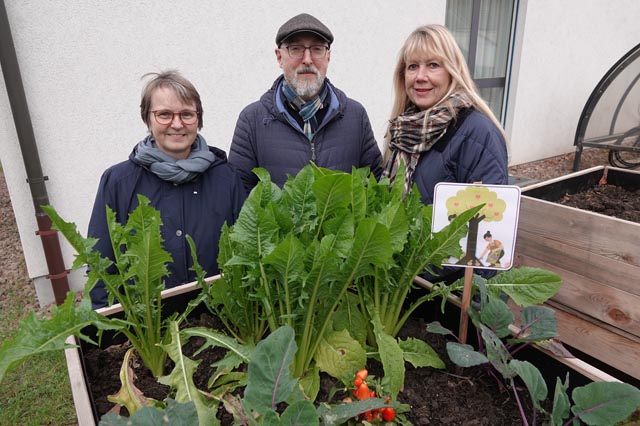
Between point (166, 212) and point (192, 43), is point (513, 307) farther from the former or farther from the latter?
point (192, 43)

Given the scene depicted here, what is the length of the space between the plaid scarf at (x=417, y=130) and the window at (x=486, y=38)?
4606 mm

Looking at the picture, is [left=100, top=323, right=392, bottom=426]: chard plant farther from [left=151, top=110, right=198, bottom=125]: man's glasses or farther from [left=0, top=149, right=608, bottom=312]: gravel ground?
[left=0, top=149, right=608, bottom=312]: gravel ground

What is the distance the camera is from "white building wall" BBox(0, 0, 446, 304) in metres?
3.03

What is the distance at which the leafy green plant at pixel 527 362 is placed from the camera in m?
0.89

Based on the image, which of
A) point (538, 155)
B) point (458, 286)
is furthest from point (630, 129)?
point (458, 286)

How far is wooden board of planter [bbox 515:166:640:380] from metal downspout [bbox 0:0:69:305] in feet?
10.5

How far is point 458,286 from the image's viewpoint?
1.28 m

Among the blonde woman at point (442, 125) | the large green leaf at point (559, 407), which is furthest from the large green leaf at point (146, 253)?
the blonde woman at point (442, 125)

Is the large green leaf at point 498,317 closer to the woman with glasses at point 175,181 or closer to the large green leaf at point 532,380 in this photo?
the large green leaf at point 532,380

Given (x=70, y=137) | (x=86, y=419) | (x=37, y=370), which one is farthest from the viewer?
(x=70, y=137)

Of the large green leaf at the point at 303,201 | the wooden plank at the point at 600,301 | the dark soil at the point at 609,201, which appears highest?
the large green leaf at the point at 303,201

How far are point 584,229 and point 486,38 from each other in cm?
513

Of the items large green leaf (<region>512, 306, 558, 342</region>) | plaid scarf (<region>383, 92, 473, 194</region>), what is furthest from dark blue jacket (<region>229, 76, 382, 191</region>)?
large green leaf (<region>512, 306, 558, 342</region>)

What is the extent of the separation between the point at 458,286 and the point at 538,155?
23.7 feet
